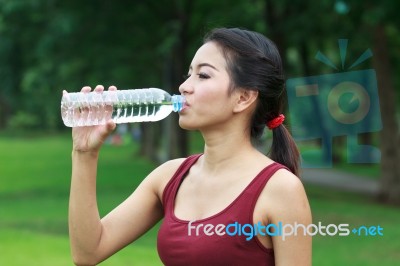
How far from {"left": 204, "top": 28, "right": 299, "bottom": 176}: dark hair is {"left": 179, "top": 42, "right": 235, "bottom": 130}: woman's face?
31 millimetres

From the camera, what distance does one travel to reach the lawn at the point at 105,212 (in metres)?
10.5

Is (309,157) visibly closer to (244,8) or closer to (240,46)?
(240,46)

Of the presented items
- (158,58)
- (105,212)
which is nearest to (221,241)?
(105,212)

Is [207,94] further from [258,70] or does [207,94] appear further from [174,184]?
[174,184]

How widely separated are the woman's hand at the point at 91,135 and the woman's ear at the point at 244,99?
403mm

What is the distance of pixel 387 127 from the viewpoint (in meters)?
19.1

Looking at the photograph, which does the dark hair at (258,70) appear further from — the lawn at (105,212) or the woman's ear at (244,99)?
the lawn at (105,212)

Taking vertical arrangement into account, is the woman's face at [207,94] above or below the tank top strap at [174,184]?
above

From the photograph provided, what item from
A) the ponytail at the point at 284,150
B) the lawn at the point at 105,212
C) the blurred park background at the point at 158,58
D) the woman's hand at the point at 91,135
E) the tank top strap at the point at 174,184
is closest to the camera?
the woman's hand at the point at 91,135

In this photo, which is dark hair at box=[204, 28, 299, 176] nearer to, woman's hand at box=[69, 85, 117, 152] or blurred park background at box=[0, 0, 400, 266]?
woman's hand at box=[69, 85, 117, 152]

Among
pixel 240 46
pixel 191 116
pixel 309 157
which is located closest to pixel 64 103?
pixel 191 116

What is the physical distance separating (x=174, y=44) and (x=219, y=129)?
1866cm

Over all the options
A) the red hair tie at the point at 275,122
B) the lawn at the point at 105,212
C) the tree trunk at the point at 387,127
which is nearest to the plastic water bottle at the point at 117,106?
the red hair tie at the point at 275,122

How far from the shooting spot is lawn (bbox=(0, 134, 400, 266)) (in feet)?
34.3
